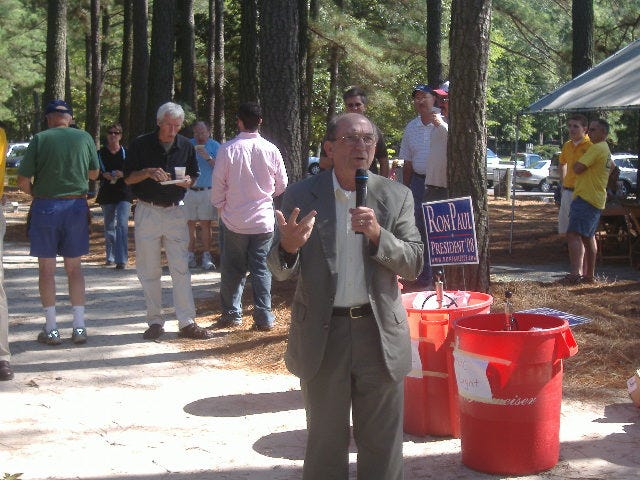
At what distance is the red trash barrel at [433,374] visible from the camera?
17.6ft

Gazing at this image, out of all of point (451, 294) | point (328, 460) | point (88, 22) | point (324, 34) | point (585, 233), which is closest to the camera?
point (328, 460)

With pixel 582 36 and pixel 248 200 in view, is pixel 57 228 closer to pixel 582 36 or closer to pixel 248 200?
pixel 248 200

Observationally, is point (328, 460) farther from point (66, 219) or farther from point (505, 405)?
point (66, 219)

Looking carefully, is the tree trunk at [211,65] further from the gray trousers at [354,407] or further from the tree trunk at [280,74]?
the gray trousers at [354,407]

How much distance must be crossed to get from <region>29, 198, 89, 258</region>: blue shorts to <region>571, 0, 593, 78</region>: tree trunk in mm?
11989

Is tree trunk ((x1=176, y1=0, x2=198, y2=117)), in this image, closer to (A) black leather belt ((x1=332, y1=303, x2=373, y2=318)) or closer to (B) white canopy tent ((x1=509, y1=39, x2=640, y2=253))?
(B) white canopy tent ((x1=509, y1=39, x2=640, y2=253))

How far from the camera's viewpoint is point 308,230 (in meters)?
3.77

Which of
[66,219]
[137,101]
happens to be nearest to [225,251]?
[66,219]

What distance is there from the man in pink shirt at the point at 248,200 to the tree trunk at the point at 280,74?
211 centimetres

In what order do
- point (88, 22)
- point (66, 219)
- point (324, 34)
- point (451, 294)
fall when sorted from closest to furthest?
point (451, 294) → point (66, 219) → point (324, 34) → point (88, 22)

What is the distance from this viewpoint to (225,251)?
850 cm

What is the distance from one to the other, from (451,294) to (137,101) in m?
15.8

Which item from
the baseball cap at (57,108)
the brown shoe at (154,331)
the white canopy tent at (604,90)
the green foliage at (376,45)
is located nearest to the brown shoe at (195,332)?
the brown shoe at (154,331)

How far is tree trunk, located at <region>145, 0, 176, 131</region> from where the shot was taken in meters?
17.9
